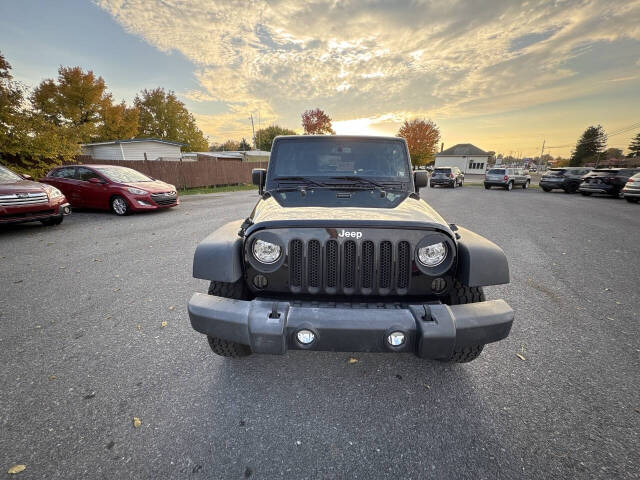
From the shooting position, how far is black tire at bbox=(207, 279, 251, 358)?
201 centimetres

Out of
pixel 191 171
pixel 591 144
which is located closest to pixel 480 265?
pixel 191 171

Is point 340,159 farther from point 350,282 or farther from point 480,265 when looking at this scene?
point 480,265

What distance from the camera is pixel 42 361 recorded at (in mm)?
2254

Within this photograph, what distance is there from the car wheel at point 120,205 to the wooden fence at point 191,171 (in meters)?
7.26

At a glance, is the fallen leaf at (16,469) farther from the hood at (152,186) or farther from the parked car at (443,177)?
the parked car at (443,177)

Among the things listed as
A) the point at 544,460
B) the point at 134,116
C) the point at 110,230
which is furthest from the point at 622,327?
the point at 134,116

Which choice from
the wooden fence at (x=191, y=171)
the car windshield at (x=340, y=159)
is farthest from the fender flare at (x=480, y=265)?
the wooden fence at (x=191, y=171)

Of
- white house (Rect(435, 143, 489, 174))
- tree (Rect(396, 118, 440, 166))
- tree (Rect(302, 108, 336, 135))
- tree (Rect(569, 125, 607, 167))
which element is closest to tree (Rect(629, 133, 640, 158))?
tree (Rect(569, 125, 607, 167))

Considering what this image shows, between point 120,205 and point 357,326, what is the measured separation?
9.14 meters

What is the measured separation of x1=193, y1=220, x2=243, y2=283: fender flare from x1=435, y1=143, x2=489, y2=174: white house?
224ft

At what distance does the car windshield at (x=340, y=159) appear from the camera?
2.89 metres

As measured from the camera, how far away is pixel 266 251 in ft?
6.17

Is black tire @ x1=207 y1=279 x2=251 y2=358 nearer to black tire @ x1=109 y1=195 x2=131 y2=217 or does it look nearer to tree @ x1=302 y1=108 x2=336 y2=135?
black tire @ x1=109 y1=195 x2=131 y2=217

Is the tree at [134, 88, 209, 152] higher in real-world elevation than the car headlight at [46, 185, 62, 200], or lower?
higher
